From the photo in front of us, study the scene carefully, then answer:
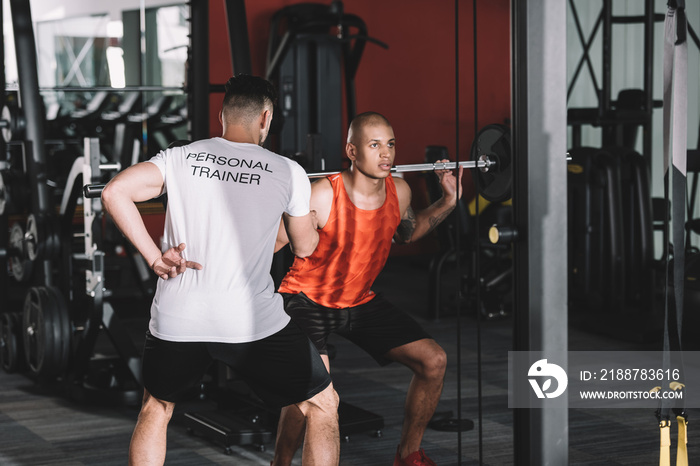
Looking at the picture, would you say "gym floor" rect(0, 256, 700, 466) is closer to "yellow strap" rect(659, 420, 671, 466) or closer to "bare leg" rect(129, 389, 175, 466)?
"bare leg" rect(129, 389, 175, 466)

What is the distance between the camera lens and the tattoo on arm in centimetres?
290

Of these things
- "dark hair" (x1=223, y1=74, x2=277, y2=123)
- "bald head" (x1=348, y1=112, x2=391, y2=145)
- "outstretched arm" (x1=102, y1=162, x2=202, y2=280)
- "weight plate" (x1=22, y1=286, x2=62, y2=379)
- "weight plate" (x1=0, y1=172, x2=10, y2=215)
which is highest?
"dark hair" (x1=223, y1=74, x2=277, y2=123)

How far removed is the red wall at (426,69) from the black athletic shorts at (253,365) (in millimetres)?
5703

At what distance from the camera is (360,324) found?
274cm

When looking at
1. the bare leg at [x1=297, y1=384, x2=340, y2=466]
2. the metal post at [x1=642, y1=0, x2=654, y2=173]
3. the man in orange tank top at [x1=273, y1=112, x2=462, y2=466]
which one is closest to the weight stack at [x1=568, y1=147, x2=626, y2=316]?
the metal post at [x1=642, y1=0, x2=654, y2=173]

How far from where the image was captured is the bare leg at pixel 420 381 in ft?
8.91

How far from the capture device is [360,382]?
13.8 feet

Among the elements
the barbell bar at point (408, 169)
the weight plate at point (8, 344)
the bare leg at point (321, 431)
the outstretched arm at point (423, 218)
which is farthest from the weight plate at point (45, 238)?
the bare leg at point (321, 431)

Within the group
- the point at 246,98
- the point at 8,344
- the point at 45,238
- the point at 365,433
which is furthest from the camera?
the point at 8,344

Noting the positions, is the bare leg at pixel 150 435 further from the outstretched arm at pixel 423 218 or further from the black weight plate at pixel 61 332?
the black weight plate at pixel 61 332

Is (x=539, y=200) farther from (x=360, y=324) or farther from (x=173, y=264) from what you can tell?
(x=360, y=324)

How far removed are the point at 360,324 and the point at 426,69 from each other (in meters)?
5.58

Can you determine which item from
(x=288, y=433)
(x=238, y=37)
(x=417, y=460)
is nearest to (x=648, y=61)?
(x=238, y=37)

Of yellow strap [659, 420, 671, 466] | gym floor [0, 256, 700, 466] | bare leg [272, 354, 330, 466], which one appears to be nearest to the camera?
yellow strap [659, 420, 671, 466]
